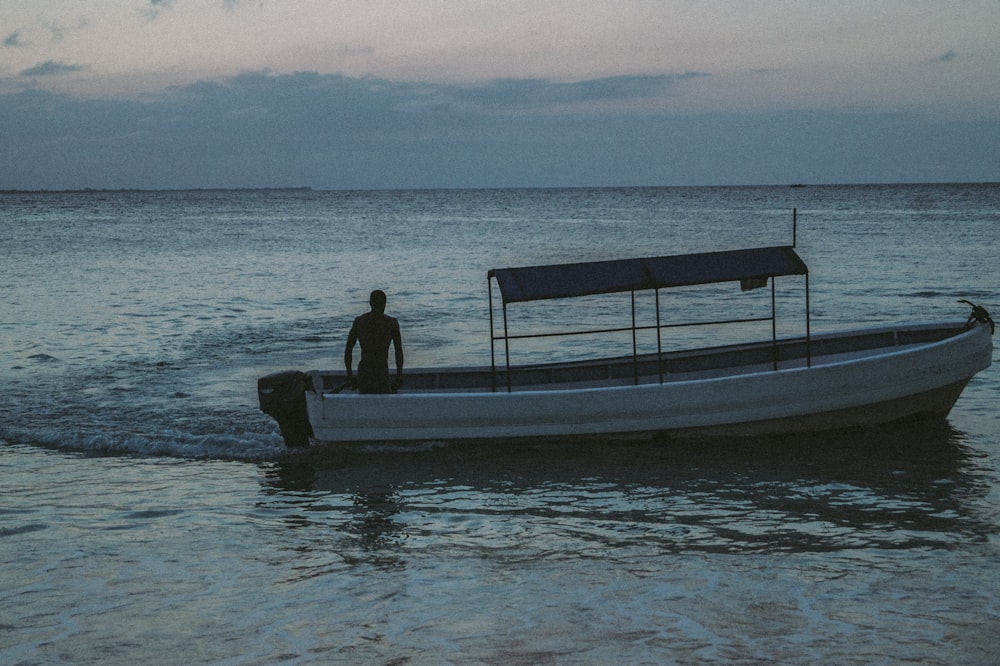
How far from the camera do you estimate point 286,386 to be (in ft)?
39.5

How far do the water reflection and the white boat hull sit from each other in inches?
10.2

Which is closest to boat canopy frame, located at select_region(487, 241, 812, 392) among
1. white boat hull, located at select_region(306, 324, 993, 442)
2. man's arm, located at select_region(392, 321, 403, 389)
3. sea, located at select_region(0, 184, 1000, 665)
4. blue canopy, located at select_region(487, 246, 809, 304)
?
blue canopy, located at select_region(487, 246, 809, 304)

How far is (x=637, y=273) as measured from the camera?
39.1 ft

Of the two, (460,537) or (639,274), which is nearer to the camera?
(460,537)

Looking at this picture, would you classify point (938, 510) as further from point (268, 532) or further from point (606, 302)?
point (606, 302)

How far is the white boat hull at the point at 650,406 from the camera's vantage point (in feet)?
39.0

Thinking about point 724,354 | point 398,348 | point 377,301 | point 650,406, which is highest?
point 377,301

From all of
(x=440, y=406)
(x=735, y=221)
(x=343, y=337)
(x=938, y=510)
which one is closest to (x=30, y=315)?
(x=343, y=337)

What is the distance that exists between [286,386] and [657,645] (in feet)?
22.2

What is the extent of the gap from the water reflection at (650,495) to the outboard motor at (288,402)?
34cm

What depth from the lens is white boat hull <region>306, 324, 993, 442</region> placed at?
39.0 feet

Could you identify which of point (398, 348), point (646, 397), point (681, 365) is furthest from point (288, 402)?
point (681, 365)

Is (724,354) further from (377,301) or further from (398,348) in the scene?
(377,301)

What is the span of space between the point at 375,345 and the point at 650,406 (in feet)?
11.3
